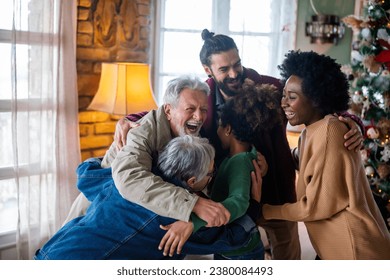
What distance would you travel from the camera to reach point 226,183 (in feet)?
4.84

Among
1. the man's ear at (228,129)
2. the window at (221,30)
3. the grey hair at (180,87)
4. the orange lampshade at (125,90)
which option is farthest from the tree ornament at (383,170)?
the grey hair at (180,87)

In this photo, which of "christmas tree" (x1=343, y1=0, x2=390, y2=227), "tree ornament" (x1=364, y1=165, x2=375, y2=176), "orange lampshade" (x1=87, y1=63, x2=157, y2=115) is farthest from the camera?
"tree ornament" (x1=364, y1=165, x2=375, y2=176)

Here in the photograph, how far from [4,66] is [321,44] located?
7.85ft

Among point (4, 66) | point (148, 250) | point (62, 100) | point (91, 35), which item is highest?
point (91, 35)

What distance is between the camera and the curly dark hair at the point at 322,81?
1.41 m

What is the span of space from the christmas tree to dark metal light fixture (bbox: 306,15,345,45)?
1.10ft

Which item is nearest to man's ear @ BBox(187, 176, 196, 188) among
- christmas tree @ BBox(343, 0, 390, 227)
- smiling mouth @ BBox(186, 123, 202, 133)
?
smiling mouth @ BBox(186, 123, 202, 133)

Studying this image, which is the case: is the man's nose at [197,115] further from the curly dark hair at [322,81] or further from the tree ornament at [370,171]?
the tree ornament at [370,171]

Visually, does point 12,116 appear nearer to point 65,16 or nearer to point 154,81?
point 65,16

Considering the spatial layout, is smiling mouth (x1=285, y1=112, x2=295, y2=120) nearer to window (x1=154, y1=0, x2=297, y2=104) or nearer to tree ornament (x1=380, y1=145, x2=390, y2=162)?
window (x1=154, y1=0, x2=297, y2=104)

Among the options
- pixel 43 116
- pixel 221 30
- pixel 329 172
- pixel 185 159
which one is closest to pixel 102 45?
pixel 43 116

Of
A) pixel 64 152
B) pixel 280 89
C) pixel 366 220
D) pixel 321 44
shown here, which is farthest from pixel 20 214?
pixel 321 44

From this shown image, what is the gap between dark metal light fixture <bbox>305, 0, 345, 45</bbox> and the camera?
3354 mm

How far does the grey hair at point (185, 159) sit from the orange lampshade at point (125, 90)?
3.47ft
